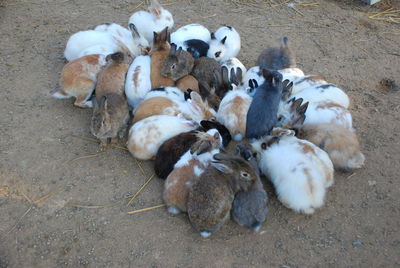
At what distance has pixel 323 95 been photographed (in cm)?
436

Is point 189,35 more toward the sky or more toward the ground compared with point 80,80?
more toward the sky

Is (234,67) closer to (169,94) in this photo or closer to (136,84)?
(169,94)

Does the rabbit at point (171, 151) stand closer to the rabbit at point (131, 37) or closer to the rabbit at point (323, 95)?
the rabbit at point (323, 95)

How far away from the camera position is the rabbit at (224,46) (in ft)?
17.7

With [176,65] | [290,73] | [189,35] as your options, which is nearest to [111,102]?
[176,65]

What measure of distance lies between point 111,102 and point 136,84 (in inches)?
18.6

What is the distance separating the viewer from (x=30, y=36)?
232 inches

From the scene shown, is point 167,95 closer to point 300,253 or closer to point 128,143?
point 128,143

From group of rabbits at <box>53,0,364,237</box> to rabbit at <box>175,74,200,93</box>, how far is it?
0.04 ft

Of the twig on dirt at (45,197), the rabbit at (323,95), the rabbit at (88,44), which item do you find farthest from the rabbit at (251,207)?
the rabbit at (88,44)

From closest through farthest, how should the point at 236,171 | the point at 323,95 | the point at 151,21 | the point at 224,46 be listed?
the point at 236,171 → the point at 323,95 → the point at 224,46 → the point at 151,21

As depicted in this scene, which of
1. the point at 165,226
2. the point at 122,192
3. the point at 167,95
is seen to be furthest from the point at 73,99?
the point at 165,226

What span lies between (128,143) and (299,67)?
Answer: 281 centimetres

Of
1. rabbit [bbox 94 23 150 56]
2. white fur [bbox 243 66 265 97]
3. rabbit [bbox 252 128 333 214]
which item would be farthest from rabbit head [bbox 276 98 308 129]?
rabbit [bbox 94 23 150 56]
